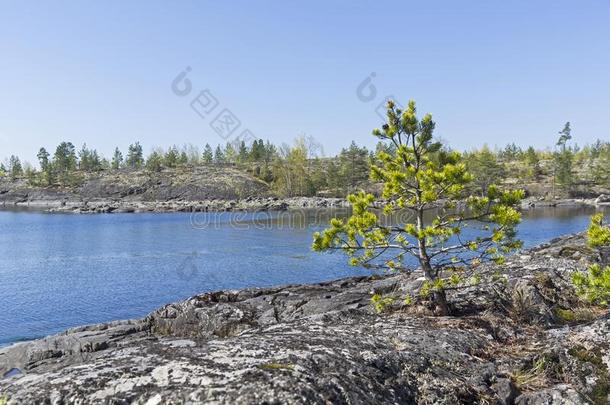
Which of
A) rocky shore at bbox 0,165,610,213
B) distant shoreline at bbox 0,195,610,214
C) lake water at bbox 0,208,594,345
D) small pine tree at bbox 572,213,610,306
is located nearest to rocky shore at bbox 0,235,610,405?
small pine tree at bbox 572,213,610,306

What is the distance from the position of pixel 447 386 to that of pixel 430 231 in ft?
19.0

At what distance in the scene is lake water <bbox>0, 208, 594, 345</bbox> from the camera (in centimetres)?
3891

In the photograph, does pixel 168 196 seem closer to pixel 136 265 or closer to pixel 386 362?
pixel 136 265

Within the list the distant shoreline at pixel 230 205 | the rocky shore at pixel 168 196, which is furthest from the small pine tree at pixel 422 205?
the rocky shore at pixel 168 196

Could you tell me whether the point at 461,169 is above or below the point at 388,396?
above

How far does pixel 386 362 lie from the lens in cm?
934

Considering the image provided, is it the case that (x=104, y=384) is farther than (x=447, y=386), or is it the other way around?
(x=447, y=386)

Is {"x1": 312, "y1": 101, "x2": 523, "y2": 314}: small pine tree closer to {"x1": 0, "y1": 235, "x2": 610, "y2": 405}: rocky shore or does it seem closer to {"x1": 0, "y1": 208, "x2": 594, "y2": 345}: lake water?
{"x1": 0, "y1": 235, "x2": 610, "y2": 405}: rocky shore

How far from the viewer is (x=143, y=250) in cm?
7069

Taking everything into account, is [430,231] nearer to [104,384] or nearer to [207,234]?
[104,384]

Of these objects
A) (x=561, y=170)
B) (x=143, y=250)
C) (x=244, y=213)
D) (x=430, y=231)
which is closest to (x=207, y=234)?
(x=143, y=250)

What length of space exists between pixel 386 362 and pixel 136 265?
53529mm

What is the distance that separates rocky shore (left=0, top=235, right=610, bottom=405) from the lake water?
92.8 feet

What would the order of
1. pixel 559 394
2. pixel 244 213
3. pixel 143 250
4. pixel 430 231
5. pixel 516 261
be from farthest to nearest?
pixel 244 213
pixel 143 250
pixel 516 261
pixel 430 231
pixel 559 394
